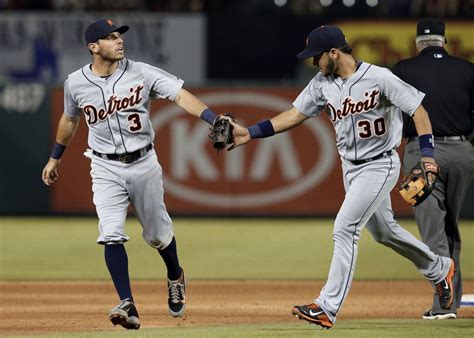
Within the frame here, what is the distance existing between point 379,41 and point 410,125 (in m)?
10.9

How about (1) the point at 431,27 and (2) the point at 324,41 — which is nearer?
(2) the point at 324,41

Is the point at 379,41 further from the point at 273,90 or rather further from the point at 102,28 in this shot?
the point at 102,28

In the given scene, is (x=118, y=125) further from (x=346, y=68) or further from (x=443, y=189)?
(x=443, y=189)

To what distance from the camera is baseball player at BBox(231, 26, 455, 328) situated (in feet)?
24.4

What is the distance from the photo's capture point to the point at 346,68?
755cm

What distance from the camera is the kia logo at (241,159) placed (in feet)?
53.7

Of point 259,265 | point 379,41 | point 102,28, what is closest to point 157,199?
point 102,28

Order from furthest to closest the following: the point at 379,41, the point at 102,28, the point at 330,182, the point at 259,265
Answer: the point at 379,41, the point at 330,182, the point at 259,265, the point at 102,28

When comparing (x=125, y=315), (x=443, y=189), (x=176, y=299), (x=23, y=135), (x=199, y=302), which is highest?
(x=443, y=189)

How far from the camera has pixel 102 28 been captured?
26.1ft

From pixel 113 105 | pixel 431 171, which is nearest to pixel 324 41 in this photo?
pixel 431 171

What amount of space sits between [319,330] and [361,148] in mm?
1192

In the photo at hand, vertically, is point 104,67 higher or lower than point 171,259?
higher

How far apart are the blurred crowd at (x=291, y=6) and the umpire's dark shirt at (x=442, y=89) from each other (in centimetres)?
1070
